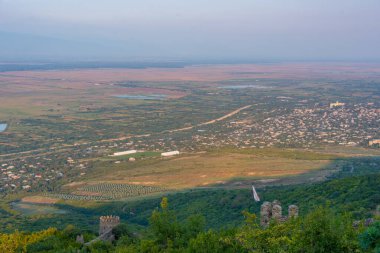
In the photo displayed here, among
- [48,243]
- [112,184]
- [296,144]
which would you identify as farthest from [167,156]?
[48,243]

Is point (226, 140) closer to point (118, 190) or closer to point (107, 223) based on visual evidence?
point (118, 190)

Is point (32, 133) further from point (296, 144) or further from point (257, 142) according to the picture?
point (296, 144)

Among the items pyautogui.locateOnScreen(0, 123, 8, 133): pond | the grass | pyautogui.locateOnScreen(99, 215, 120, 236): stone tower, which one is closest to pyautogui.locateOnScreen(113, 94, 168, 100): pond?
pyautogui.locateOnScreen(0, 123, 8, 133): pond

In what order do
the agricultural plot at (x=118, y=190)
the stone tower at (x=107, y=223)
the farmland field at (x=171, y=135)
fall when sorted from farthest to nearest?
1. the farmland field at (x=171, y=135)
2. the agricultural plot at (x=118, y=190)
3. the stone tower at (x=107, y=223)

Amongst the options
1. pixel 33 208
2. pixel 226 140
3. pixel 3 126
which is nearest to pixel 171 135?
pixel 226 140

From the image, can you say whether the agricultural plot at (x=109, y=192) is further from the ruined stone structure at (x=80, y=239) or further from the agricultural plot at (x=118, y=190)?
the ruined stone structure at (x=80, y=239)

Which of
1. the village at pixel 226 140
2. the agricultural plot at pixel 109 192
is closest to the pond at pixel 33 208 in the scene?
the agricultural plot at pixel 109 192
